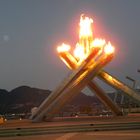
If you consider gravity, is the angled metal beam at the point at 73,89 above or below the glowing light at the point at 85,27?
below

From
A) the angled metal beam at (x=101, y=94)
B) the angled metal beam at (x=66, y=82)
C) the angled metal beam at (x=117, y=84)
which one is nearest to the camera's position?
the angled metal beam at (x=66, y=82)

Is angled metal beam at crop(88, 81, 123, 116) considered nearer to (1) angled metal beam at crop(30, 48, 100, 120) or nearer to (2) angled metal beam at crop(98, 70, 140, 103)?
(2) angled metal beam at crop(98, 70, 140, 103)

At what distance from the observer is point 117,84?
53.0 m

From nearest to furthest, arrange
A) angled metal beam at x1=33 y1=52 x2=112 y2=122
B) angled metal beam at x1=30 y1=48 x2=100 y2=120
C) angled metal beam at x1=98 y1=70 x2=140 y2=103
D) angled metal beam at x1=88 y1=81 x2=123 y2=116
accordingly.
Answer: angled metal beam at x1=33 y1=52 x2=112 y2=122 → angled metal beam at x1=30 y1=48 x2=100 y2=120 → angled metal beam at x1=98 y1=70 x2=140 y2=103 → angled metal beam at x1=88 y1=81 x2=123 y2=116

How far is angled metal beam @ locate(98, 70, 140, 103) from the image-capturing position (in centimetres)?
5191

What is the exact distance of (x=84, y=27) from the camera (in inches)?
2130

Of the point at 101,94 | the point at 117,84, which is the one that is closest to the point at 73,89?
the point at 117,84

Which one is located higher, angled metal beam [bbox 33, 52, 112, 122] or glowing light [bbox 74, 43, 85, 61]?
glowing light [bbox 74, 43, 85, 61]

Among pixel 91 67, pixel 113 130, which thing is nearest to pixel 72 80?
pixel 91 67

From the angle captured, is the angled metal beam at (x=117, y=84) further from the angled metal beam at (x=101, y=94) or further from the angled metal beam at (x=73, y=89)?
the angled metal beam at (x=73, y=89)

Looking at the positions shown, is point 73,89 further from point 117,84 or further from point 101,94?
point 101,94

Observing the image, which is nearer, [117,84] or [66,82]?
[66,82]

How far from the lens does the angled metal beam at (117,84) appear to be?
170 ft

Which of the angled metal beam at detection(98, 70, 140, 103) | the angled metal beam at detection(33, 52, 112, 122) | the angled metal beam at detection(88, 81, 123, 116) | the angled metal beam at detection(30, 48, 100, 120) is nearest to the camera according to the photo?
the angled metal beam at detection(33, 52, 112, 122)
